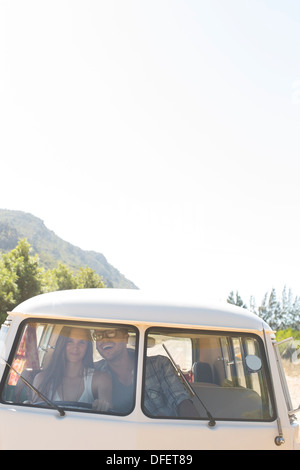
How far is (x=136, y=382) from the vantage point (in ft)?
9.86

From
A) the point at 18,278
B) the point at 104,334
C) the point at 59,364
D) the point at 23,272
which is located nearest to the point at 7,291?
the point at 18,278

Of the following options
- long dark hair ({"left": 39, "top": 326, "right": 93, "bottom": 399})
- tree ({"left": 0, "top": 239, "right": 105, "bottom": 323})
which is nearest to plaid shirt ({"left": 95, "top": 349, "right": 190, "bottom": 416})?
long dark hair ({"left": 39, "top": 326, "right": 93, "bottom": 399})

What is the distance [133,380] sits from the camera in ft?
9.96

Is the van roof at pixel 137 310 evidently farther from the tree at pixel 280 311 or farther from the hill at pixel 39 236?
the hill at pixel 39 236

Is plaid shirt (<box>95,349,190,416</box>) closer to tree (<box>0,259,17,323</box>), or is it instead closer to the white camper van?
the white camper van

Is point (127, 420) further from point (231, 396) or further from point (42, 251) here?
point (42, 251)

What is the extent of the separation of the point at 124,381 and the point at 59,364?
1.61ft

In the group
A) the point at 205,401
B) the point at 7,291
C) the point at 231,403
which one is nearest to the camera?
the point at 231,403

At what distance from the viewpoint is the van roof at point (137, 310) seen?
311 cm

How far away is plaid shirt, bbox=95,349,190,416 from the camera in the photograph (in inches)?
122

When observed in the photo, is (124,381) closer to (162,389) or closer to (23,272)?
(162,389)
